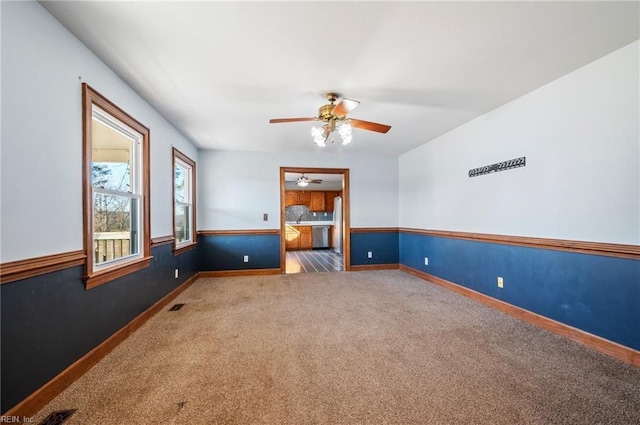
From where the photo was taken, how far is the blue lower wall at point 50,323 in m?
1.29

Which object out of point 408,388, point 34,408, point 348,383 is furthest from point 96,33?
point 408,388

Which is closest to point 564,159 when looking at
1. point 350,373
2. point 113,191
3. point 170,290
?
point 350,373

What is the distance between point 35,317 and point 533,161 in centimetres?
406

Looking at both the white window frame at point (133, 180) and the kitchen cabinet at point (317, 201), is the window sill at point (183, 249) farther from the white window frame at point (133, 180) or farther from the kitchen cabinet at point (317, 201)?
the kitchen cabinet at point (317, 201)

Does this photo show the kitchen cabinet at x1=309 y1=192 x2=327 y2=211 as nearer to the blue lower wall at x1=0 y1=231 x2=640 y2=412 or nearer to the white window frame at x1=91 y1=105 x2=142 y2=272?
the blue lower wall at x1=0 y1=231 x2=640 y2=412

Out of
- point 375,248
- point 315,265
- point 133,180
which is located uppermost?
point 133,180

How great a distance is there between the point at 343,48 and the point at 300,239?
7129 millimetres

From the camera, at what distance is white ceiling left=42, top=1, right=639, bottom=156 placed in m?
1.54

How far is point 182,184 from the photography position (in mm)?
4195

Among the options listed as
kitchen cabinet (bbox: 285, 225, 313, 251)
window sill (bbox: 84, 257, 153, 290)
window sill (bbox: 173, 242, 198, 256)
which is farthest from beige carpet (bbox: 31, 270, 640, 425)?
kitchen cabinet (bbox: 285, 225, 313, 251)

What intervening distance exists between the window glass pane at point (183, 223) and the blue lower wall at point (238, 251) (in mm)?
381

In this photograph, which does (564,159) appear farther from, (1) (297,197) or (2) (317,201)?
(1) (297,197)

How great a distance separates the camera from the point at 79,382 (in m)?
1.67

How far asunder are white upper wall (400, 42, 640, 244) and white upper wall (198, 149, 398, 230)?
173cm
